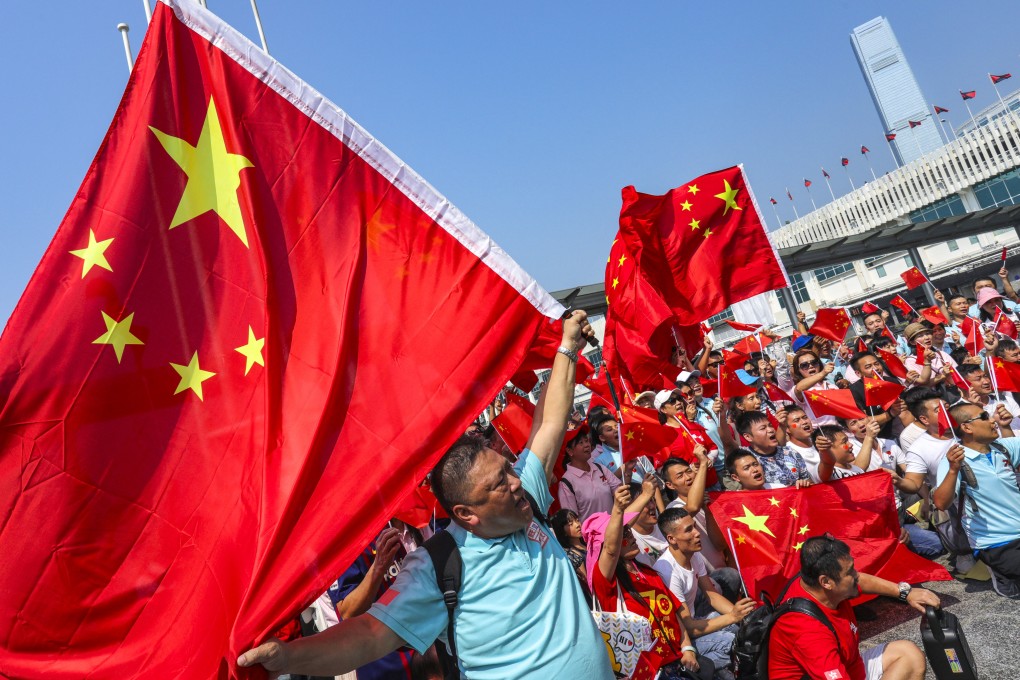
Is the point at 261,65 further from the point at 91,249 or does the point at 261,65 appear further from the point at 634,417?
the point at 634,417

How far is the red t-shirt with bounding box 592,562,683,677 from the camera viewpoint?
14.3 ft

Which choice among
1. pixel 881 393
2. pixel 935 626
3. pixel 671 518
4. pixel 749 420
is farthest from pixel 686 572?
pixel 881 393

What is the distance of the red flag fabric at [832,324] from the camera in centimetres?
1211

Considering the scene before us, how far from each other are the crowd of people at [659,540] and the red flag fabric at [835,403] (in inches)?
5.0

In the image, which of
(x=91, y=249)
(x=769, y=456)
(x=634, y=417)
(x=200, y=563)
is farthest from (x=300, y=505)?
(x=769, y=456)

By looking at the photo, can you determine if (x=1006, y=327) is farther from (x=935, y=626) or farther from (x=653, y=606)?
(x=653, y=606)

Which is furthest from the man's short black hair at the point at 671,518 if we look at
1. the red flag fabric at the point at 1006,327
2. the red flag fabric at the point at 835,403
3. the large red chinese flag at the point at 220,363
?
the red flag fabric at the point at 1006,327

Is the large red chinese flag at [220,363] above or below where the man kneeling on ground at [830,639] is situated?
above

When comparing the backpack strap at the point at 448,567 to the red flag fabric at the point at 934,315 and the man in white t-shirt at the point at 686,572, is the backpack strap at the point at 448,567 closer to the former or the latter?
the man in white t-shirt at the point at 686,572

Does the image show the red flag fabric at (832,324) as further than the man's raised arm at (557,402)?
Yes

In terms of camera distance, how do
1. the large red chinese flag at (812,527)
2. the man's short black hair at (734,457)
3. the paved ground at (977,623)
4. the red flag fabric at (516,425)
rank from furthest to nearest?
1. the man's short black hair at (734,457)
2. the red flag fabric at (516,425)
3. the large red chinese flag at (812,527)
4. the paved ground at (977,623)

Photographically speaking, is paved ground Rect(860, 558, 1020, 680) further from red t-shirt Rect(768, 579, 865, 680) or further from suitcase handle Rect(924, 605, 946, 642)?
red t-shirt Rect(768, 579, 865, 680)

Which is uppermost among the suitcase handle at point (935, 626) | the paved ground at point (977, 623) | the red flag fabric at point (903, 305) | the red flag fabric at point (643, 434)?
the red flag fabric at point (903, 305)

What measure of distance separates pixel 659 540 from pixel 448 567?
3.56m
